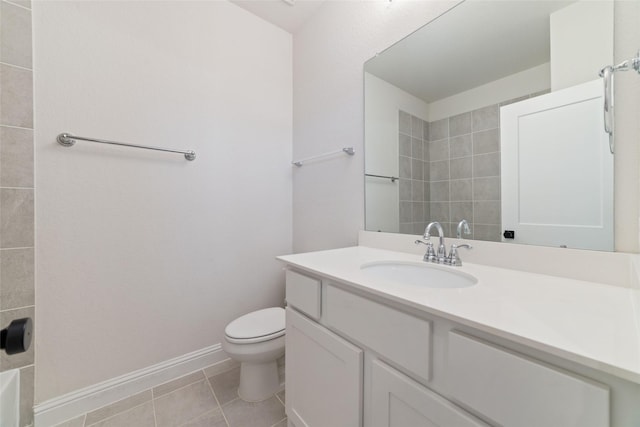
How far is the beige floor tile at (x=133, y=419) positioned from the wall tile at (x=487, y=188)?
1800mm

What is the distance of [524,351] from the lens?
45 centimetres

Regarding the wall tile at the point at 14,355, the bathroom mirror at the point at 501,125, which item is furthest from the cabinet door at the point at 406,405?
the wall tile at the point at 14,355

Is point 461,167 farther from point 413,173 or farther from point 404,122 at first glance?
point 404,122

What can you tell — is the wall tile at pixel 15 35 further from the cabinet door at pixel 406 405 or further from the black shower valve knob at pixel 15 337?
the cabinet door at pixel 406 405

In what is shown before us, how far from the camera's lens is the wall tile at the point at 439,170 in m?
1.10

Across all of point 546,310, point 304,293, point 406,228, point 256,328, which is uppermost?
point 406,228

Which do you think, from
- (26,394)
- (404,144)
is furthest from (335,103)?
(26,394)

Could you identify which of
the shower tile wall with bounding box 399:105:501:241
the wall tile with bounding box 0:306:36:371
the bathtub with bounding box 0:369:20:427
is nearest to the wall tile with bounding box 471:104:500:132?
the shower tile wall with bounding box 399:105:501:241

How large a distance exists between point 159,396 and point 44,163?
4.32ft

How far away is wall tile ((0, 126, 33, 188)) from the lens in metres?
1.04

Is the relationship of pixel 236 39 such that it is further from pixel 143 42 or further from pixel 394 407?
pixel 394 407

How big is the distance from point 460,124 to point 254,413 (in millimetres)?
1682

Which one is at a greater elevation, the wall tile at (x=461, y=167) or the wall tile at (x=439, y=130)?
the wall tile at (x=439, y=130)

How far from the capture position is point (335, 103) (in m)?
1.62
